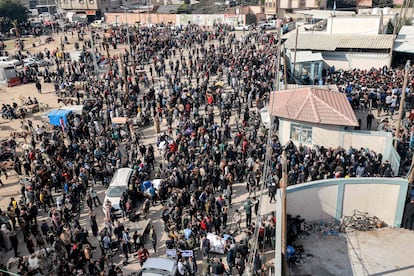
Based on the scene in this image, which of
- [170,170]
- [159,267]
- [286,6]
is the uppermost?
[286,6]

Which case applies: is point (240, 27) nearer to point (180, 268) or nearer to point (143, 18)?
point (143, 18)

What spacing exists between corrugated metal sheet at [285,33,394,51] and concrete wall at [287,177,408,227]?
67.1ft

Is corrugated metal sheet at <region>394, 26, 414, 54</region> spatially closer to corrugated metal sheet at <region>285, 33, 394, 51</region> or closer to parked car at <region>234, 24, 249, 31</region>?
corrugated metal sheet at <region>285, 33, 394, 51</region>

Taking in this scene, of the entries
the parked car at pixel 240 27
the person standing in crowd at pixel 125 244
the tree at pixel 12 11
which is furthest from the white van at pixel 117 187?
the tree at pixel 12 11

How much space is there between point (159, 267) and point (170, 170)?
6.29 m

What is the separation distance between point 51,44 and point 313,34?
38.5 m

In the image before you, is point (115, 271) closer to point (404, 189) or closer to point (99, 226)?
point (99, 226)

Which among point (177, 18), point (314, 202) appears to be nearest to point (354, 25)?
point (314, 202)

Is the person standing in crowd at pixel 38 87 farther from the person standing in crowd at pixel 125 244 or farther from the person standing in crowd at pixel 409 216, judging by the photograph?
the person standing in crowd at pixel 409 216

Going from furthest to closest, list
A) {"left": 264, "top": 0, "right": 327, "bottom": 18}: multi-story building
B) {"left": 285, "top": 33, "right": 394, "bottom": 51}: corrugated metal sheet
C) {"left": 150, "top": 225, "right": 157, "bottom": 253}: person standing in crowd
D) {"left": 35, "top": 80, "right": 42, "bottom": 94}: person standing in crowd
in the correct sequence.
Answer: {"left": 264, "top": 0, "right": 327, "bottom": 18}: multi-story building < {"left": 35, "top": 80, "right": 42, "bottom": 94}: person standing in crowd < {"left": 285, "top": 33, "right": 394, "bottom": 51}: corrugated metal sheet < {"left": 150, "top": 225, "right": 157, "bottom": 253}: person standing in crowd

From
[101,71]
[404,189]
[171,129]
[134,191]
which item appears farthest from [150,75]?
[404,189]

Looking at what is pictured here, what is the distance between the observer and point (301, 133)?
1995 cm

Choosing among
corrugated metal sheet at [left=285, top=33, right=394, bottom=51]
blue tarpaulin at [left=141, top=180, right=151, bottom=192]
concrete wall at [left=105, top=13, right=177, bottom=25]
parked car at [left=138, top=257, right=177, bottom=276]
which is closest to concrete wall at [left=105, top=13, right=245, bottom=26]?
concrete wall at [left=105, top=13, right=177, bottom=25]

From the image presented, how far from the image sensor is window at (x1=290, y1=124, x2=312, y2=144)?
19.7m
